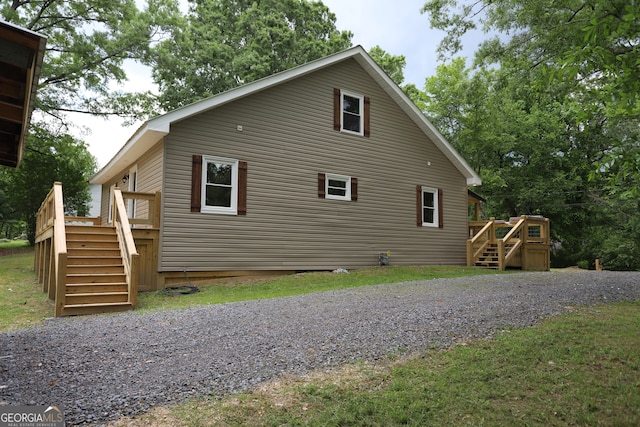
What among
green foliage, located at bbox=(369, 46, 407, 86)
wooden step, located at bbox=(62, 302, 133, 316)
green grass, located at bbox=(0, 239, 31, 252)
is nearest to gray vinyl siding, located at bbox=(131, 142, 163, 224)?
wooden step, located at bbox=(62, 302, 133, 316)

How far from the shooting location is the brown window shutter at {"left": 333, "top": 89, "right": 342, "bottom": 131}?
12.5m

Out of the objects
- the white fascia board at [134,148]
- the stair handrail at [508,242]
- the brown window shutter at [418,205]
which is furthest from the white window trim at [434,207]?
the white fascia board at [134,148]

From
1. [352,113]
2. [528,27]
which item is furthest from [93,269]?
[528,27]

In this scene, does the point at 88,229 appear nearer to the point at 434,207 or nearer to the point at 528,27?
the point at 434,207

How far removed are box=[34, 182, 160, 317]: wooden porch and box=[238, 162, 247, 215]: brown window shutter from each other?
6.46 ft

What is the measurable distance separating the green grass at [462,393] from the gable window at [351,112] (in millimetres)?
9527

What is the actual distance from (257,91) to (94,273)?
618cm

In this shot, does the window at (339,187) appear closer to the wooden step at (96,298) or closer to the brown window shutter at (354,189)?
the brown window shutter at (354,189)

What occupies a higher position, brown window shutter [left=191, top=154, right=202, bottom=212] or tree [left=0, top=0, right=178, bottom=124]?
tree [left=0, top=0, right=178, bottom=124]

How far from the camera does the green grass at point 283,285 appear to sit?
7.71 meters

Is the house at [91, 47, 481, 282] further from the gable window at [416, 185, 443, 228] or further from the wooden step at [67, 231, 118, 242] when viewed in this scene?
the wooden step at [67, 231, 118, 242]

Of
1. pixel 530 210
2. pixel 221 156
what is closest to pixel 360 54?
pixel 221 156

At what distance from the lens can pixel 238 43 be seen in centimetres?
2702

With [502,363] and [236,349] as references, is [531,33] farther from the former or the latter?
[236,349]
